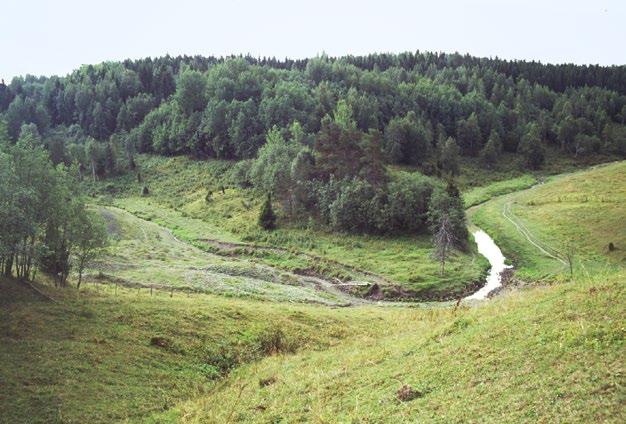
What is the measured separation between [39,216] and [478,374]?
41247 mm

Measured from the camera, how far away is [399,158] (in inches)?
5576

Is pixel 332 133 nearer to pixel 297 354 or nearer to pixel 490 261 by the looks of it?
pixel 490 261

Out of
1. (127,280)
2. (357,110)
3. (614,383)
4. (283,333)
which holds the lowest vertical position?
(127,280)

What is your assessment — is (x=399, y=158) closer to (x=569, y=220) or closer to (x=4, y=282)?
(x=569, y=220)

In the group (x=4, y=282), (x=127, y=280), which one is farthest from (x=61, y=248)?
(x=127, y=280)

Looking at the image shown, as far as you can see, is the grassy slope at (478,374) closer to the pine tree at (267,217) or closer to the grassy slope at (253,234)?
the grassy slope at (253,234)

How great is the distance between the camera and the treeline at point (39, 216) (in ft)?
127

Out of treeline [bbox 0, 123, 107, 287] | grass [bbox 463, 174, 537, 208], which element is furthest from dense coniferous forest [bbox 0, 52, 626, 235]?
treeline [bbox 0, 123, 107, 287]

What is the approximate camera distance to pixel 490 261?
8162cm

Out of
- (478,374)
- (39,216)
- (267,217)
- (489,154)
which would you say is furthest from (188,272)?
(489,154)

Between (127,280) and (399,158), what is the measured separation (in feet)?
→ 304

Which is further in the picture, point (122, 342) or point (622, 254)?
point (622, 254)

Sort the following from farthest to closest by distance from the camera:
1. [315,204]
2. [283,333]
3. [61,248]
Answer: [315,204]
[61,248]
[283,333]

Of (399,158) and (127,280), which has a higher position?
(399,158)
